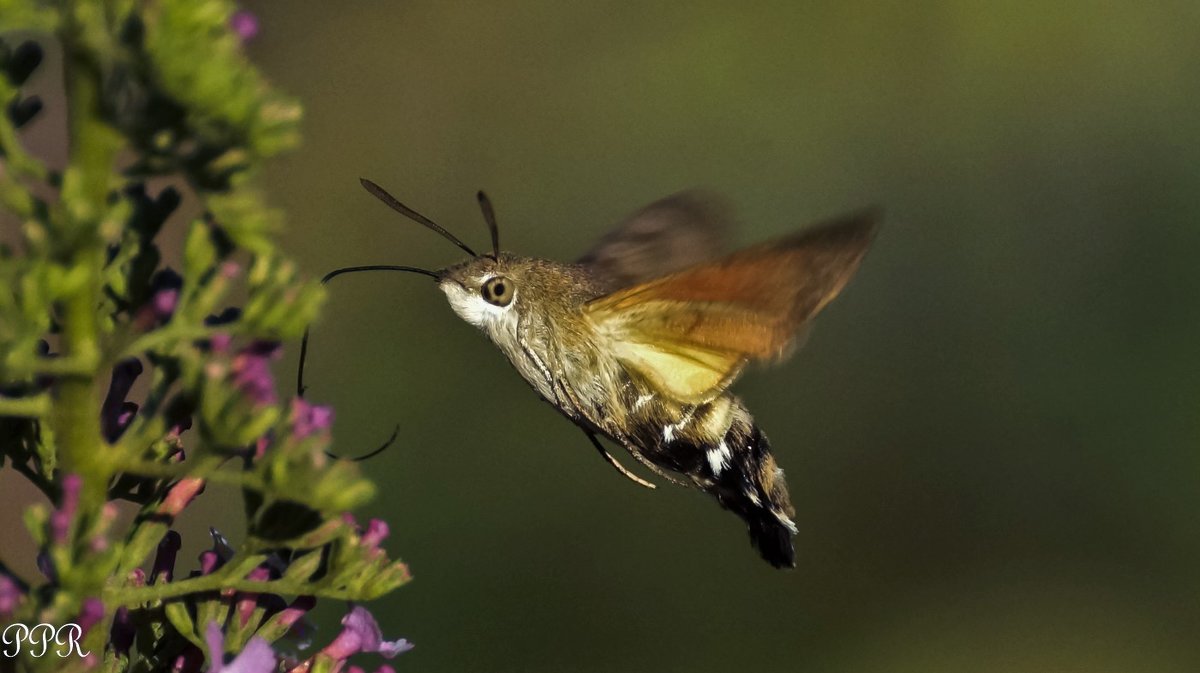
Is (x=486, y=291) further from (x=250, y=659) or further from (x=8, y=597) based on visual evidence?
(x=8, y=597)

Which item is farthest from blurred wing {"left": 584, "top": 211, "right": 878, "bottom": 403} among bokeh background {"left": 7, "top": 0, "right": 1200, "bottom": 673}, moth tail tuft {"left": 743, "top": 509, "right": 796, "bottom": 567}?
bokeh background {"left": 7, "top": 0, "right": 1200, "bottom": 673}

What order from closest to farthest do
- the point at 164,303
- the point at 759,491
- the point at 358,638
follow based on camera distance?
1. the point at 164,303
2. the point at 358,638
3. the point at 759,491

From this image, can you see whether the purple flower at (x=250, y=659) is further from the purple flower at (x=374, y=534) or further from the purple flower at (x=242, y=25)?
the purple flower at (x=242, y=25)

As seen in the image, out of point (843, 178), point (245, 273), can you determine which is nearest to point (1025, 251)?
point (843, 178)

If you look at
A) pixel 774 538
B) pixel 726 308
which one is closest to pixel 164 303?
pixel 726 308

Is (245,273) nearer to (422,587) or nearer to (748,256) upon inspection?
(748,256)

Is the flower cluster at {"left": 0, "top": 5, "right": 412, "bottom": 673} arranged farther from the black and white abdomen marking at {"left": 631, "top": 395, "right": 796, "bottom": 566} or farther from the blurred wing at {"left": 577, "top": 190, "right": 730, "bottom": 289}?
the blurred wing at {"left": 577, "top": 190, "right": 730, "bottom": 289}
